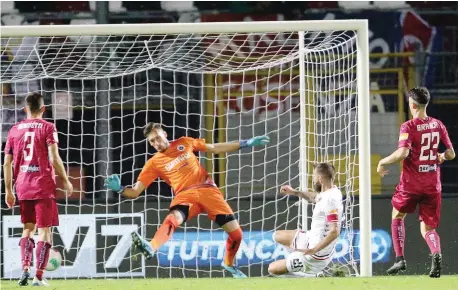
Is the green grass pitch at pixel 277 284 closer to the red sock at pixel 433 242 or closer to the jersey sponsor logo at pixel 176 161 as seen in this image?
the red sock at pixel 433 242

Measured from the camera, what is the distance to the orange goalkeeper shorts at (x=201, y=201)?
9961 millimetres

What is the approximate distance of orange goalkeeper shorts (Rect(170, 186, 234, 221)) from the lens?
9.96 meters

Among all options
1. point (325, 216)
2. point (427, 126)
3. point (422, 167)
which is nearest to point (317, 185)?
point (325, 216)

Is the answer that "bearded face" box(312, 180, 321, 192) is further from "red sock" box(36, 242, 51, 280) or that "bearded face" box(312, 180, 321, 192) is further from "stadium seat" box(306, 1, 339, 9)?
"stadium seat" box(306, 1, 339, 9)

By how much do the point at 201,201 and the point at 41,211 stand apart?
67.3 inches

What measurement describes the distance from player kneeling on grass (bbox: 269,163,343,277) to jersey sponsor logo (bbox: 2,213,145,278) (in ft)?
9.27

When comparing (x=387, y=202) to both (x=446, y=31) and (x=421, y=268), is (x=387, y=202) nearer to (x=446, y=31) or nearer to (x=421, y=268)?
(x=421, y=268)

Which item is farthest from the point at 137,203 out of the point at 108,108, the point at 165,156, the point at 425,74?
the point at 425,74

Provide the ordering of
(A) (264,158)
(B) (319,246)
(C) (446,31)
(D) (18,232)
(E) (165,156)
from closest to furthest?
(B) (319,246), (E) (165,156), (D) (18,232), (A) (264,158), (C) (446,31)

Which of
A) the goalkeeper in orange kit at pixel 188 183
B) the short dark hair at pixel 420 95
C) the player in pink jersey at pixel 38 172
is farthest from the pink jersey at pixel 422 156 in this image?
the player in pink jersey at pixel 38 172

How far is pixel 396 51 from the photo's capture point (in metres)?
13.4

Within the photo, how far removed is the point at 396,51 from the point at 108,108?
11.4 feet

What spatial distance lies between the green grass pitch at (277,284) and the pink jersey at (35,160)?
665mm

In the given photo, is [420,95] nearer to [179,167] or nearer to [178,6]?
[179,167]
